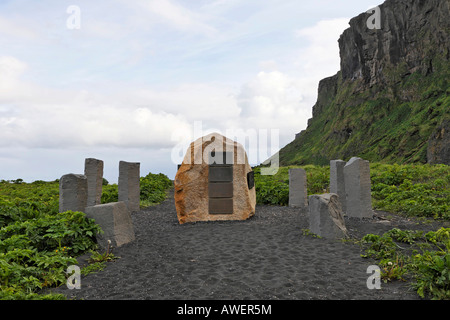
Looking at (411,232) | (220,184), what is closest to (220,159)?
(220,184)

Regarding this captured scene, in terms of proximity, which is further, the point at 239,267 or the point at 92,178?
the point at 92,178

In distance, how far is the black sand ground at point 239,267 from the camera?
5121 millimetres

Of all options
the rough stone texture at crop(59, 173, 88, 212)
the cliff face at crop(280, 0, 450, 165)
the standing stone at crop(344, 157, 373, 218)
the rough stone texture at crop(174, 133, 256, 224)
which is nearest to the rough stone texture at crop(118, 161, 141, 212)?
the rough stone texture at crop(174, 133, 256, 224)

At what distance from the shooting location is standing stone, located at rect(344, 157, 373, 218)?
34.1ft

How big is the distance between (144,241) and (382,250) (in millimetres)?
5672

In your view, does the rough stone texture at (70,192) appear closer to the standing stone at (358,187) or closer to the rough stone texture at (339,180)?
the standing stone at (358,187)

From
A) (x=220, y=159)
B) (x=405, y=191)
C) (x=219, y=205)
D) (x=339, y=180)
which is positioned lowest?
(x=219, y=205)

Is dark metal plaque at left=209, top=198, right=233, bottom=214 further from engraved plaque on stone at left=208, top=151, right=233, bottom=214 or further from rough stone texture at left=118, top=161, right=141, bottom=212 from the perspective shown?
rough stone texture at left=118, top=161, right=141, bottom=212

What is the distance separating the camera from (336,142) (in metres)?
79.9

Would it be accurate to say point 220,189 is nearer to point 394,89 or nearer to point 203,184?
point 203,184

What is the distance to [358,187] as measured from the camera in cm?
1051

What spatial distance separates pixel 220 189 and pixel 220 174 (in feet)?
1.69
